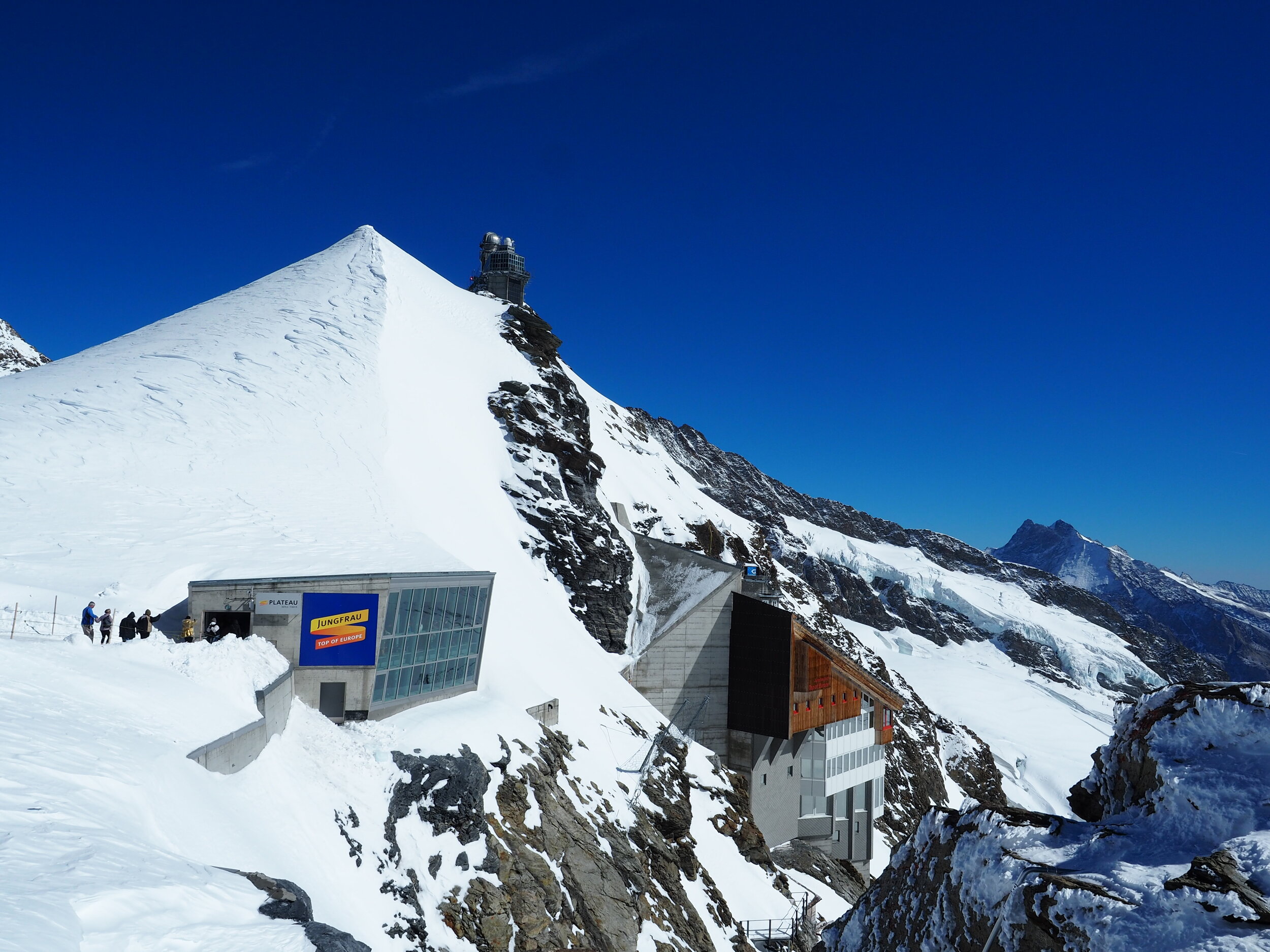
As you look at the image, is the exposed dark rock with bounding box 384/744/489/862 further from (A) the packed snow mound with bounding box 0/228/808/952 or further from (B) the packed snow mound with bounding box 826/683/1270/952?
(B) the packed snow mound with bounding box 826/683/1270/952

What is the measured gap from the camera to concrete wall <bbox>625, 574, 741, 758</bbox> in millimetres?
44219

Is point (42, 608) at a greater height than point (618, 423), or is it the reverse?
point (618, 423)

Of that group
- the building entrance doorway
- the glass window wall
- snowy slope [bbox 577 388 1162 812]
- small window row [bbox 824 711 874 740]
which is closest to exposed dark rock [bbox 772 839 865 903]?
small window row [bbox 824 711 874 740]

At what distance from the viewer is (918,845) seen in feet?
25.4

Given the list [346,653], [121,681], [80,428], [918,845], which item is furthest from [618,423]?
[918,845]

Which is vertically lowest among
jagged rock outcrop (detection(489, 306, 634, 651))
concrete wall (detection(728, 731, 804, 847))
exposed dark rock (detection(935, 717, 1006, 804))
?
exposed dark rock (detection(935, 717, 1006, 804))

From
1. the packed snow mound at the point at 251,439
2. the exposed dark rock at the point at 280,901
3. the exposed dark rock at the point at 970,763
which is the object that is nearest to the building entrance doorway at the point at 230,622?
the packed snow mound at the point at 251,439

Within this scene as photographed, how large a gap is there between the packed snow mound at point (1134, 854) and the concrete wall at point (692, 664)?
1470 inches

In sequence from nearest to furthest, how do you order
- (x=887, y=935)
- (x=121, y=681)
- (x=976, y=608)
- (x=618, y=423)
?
(x=887, y=935), (x=121, y=681), (x=618, y=423), (x=976, y=608)

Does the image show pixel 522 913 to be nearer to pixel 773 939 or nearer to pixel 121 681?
pixel 121 681

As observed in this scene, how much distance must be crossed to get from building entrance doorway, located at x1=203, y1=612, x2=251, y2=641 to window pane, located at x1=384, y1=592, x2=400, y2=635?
373 cm

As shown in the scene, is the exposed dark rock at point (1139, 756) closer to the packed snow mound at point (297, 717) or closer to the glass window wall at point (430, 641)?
the packed snow mound at point (297, 717)

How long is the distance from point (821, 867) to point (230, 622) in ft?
111

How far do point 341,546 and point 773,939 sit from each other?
72.9ft
